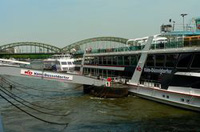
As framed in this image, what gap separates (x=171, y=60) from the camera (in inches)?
829

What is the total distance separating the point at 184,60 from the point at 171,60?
1.57 metres

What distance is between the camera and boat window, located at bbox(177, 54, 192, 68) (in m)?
19.2

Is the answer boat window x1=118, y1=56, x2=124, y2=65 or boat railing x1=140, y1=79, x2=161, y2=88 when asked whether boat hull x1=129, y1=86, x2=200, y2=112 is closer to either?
boat railing x1=140, y1=79, x2=161, y2=88

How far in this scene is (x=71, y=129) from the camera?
51.3 feet

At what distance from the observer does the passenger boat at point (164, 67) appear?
18.7 meters

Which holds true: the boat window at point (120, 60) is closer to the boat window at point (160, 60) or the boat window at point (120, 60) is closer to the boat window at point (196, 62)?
the boat window at point (160, 60)

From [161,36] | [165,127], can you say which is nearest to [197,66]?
[165,127]

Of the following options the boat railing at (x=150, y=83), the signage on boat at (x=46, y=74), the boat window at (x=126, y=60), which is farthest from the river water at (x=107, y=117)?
the boat window at (x=126, y=60)

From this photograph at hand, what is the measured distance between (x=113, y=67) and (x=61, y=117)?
13200 millimetres

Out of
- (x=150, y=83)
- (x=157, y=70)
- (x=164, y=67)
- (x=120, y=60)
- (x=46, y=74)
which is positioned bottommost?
(x=150, y=83)

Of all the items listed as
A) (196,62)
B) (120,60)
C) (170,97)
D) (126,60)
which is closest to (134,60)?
(126,60)

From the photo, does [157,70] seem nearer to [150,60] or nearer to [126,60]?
[150,60]

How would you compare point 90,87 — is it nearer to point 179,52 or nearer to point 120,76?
point 120,76

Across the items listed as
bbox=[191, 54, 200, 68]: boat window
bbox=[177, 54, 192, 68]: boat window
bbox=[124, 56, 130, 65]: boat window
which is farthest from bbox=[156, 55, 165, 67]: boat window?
bbox=[124, 56, 130, 65]: boat window
